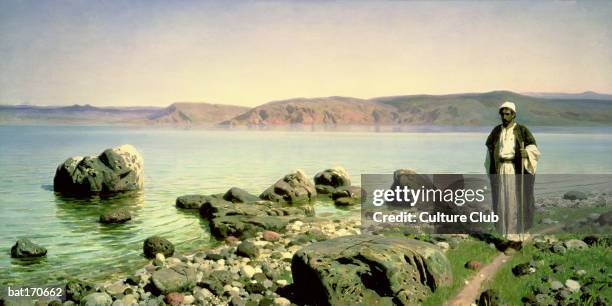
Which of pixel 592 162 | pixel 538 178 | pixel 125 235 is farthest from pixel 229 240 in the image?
pixel 592 162

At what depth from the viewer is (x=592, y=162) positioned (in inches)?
2436

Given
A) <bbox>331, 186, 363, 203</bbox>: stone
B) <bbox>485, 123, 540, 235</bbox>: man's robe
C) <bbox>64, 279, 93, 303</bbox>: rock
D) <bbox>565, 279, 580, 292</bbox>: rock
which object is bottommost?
<bbox>331, 186, 363, 203</bbox>: stone

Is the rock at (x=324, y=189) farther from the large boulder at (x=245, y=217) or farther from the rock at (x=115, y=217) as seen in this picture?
the rock at (x=115, y=217)

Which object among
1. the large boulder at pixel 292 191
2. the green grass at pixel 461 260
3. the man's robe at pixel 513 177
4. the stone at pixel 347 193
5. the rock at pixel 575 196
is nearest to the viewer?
the green grass at pixel 461 260

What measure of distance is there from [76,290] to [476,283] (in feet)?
28.1

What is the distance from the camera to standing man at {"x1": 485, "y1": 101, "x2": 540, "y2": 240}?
14.0 m

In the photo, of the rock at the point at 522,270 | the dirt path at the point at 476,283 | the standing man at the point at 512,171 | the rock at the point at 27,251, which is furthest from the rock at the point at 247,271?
the rock at the point at 27,251

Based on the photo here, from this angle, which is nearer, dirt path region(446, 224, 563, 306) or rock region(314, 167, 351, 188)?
dirt path region(446, 224, 563, 306)

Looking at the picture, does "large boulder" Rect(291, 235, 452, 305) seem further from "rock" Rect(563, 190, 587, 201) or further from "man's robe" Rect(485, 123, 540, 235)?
"rock" Rect(563, 190, 587, 201)

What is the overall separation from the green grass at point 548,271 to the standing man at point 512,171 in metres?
0.77

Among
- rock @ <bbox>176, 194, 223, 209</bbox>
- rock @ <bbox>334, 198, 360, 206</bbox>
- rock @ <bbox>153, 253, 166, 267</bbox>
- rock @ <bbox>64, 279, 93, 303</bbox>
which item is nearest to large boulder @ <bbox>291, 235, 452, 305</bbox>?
rock @ <bbox>64, 279, 93, 303</bbox>

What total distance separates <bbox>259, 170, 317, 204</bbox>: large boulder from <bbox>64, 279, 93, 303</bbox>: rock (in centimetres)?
1610

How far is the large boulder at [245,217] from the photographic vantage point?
63.1ft

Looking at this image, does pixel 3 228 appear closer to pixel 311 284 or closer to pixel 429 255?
pixel 311 284
